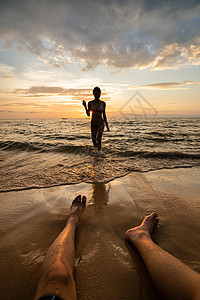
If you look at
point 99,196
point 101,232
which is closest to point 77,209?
point 101,232

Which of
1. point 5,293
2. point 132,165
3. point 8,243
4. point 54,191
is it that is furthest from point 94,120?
point 5,293

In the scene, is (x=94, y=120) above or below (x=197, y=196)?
above

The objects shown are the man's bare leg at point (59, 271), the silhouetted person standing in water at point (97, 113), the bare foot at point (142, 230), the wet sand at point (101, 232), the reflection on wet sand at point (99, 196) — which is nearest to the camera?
the man's bare leg at point (59, 271)

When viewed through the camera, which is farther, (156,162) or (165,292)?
(156,162)

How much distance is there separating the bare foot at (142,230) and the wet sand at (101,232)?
7 centimetres

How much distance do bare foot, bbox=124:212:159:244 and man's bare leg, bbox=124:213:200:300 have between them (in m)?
0.07

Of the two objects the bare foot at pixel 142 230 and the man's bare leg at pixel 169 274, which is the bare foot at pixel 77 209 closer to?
the bare foot at pixel 142 230

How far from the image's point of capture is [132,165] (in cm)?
453

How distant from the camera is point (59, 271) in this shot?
3.60 ft

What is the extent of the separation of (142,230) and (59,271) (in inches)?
38.5

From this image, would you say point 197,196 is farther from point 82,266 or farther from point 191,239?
point 82,266

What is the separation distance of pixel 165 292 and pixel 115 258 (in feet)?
1.59

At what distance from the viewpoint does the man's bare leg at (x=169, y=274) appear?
983mm

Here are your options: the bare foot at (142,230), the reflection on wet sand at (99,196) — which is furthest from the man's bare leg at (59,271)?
the reflection on wet sand at (99,196)
